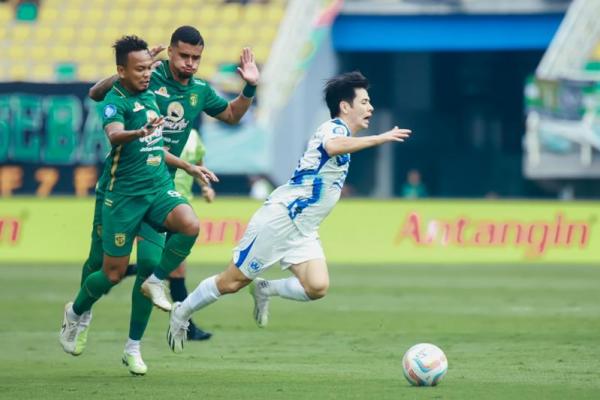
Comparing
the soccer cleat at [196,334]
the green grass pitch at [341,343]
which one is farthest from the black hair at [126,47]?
the soccer cleat at [196,334]

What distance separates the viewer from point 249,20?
32.8 m

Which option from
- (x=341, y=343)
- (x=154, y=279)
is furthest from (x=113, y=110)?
(x=341, y=343)

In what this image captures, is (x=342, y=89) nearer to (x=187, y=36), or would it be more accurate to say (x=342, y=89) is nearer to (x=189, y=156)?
(x=187, y=36)

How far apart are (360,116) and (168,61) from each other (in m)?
1.59

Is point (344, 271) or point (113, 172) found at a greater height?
point (113, 172)

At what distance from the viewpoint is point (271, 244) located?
10.7 m

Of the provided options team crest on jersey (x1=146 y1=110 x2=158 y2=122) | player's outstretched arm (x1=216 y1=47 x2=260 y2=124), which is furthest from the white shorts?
team crest on jersey (x1=146 y1=110 x2=158 y2=122)

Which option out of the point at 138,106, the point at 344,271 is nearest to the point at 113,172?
the point at 138,106

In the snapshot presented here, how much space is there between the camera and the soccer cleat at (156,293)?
34.2ft

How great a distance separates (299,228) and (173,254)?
985 mm

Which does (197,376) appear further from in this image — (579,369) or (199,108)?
(579,369)

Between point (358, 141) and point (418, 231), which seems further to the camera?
point (418, 231)

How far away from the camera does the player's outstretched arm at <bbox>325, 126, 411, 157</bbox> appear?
32.1ft

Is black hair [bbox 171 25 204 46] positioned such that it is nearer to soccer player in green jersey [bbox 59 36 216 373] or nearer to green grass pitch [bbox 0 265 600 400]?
soccer player in green jersey [bbox 59 36 216 373]
